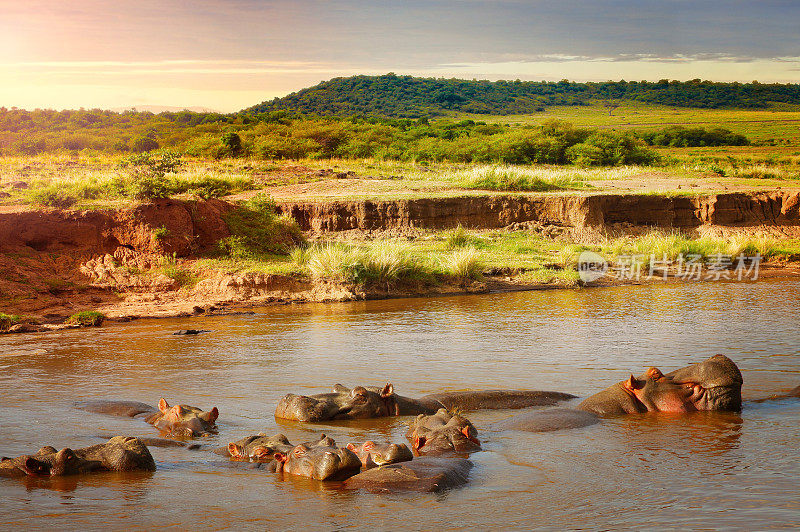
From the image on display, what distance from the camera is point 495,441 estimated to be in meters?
8.17

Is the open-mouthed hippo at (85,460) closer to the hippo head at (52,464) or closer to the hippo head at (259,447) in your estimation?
the hippo head at (52,464)

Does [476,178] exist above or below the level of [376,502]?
above

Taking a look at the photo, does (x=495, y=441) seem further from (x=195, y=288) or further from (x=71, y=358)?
(x=195, y=288)

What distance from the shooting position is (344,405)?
919 cm

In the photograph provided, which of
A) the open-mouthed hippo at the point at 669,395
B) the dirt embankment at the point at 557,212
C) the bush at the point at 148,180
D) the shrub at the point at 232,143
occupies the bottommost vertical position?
the open-mouthed hippo at the point at 669,395

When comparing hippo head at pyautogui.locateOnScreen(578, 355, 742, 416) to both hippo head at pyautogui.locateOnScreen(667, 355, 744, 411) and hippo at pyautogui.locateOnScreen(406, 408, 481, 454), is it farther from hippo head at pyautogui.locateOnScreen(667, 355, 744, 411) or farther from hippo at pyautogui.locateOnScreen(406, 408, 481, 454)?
hippo at pyautogui.locateOnScreen(406, 408, 481, 454)

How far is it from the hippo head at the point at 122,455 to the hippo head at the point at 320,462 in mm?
1186

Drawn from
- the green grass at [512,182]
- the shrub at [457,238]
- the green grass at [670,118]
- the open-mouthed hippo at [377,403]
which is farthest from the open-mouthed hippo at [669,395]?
the green grass at [670,118]

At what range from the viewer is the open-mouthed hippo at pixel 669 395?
8.92m

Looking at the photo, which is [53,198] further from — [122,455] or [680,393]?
[680,393]

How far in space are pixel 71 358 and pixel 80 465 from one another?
6118 mm

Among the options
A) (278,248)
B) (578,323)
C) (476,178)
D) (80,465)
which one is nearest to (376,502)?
(80,465)

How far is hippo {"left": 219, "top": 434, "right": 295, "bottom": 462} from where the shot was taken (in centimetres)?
745

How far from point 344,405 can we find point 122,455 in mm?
2764
